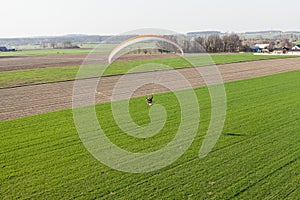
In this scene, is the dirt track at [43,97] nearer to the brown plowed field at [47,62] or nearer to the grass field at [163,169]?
the grass field at [163,169]

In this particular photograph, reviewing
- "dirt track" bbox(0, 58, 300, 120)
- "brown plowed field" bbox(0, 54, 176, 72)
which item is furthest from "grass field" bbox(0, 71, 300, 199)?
"brown plowed field" bbox(0, 54, 176, 72)

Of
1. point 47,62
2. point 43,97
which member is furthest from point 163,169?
point 47,62

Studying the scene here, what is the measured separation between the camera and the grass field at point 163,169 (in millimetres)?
10297

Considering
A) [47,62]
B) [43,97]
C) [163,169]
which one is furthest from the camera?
[47,62]

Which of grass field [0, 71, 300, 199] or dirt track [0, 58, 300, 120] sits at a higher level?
dirt track [0, 58, 300, 120]

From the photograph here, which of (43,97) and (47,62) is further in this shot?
(47,62)

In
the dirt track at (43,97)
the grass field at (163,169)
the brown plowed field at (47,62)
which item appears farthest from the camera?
the brown plowed field at (47,62)

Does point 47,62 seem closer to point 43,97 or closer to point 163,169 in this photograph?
point 43,97

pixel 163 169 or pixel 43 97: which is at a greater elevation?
pixel 43 97

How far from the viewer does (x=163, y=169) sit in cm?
1204

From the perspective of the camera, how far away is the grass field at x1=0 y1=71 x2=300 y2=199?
10297mm

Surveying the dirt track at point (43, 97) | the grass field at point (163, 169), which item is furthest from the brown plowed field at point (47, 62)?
the grass field at point (163, 169)

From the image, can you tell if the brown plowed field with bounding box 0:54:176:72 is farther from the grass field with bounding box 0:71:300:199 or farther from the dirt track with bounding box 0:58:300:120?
the grass field with bounding box 0:71:300:199

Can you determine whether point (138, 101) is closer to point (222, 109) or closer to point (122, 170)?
point (222, 109)
